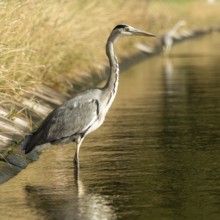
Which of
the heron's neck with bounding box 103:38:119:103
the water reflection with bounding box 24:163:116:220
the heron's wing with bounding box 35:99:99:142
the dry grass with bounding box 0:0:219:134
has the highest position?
the dry grass with bounding box 0:0:219:134

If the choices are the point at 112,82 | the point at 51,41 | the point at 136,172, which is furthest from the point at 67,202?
the point at 51,41

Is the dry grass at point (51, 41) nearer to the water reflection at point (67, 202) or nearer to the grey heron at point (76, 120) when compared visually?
the grey heron at point (76, 120)

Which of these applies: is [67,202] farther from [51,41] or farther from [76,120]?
[51,41]

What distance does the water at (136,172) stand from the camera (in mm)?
11164

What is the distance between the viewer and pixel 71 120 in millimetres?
14297

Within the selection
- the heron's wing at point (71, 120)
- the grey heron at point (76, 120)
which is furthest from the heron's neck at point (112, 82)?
the heron's wing at point (71, 120)

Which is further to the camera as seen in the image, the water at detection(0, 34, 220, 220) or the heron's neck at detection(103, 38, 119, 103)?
the heron's neck at detection(103, 38, 119, 103)

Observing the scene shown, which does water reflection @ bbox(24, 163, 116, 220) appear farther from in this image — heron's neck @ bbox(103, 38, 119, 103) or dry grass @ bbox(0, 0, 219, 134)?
dry grass @ bbox(0, 0, 219, 134)

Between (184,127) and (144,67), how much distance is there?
61.7 ft

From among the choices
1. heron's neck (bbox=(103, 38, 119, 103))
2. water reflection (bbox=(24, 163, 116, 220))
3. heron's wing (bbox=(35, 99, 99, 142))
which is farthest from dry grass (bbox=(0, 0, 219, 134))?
water reflection (bbox=(24, 163, 116, 220))

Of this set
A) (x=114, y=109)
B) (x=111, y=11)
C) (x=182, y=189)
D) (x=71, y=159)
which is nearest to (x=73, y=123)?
(x=71, y=159)

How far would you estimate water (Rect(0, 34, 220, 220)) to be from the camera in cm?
1116

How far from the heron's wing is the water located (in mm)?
471

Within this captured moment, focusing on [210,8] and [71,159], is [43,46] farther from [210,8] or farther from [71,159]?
[210,8]
